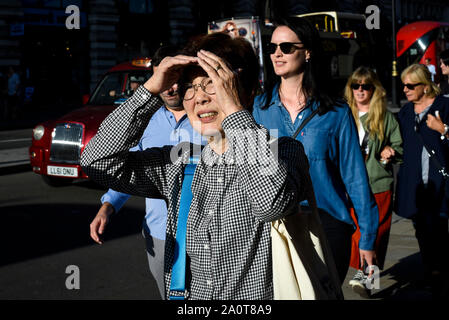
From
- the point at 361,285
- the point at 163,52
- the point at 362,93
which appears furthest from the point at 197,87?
the point at 362,93

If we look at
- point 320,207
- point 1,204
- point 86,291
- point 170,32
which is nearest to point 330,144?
point 320,207

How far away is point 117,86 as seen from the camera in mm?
10633

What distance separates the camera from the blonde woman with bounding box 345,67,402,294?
16.4 ft

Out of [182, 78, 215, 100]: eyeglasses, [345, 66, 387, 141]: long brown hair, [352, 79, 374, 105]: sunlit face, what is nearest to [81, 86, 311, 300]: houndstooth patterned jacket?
[182, 78, 215, 100]: eyeglasses

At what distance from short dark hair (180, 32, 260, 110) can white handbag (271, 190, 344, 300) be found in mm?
447

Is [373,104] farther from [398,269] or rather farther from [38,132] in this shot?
[38,132]

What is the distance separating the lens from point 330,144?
3.24 metres

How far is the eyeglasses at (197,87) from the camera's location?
82.5 inches

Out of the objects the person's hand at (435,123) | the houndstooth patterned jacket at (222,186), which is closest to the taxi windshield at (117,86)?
the person's hand at (435,123)

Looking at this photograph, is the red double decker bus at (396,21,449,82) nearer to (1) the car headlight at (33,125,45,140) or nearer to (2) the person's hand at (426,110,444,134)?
(1) the car headlight at (33,125,45,140)

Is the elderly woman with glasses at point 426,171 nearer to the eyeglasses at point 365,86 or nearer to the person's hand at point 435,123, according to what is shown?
the person's hand at point 435,123

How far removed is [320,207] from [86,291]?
8.70ft

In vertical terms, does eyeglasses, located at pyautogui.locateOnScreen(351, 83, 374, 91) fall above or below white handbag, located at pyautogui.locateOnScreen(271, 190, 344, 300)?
above

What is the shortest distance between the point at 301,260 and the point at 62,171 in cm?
833
